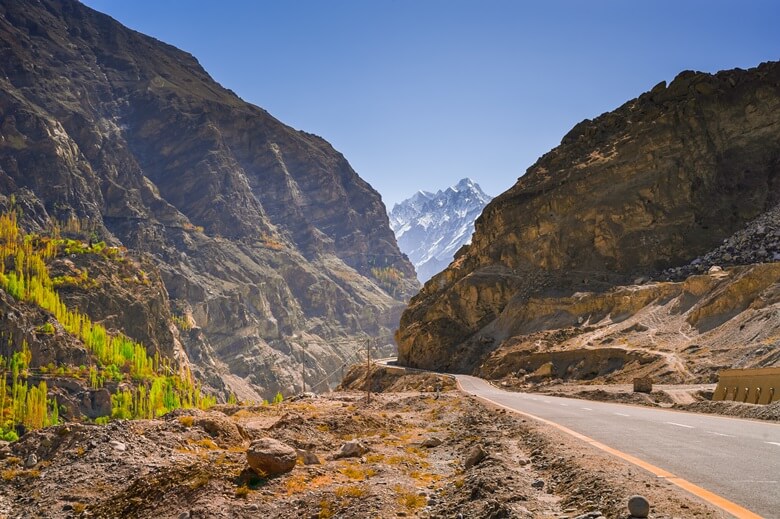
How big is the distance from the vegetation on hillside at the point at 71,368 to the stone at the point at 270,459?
8859 centimetres

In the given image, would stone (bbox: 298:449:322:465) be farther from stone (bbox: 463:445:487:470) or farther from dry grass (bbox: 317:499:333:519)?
stone (bbox: 463:445:487:470)

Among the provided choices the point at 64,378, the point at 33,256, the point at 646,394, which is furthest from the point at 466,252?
the point at 33,256

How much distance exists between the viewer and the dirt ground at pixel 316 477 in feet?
31.3

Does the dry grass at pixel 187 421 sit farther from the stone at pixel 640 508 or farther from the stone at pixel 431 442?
the stone at pixel 640 508

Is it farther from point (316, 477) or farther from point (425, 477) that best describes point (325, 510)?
point (425, 477)

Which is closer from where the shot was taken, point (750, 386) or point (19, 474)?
point (19, 474)

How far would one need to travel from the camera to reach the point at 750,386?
24.2m

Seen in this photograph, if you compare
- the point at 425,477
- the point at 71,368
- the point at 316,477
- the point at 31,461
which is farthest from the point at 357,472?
the point at 71,368

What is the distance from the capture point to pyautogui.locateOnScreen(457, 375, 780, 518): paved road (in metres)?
8.41

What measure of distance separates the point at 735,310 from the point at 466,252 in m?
48.5

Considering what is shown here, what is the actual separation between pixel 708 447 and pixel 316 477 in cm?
810

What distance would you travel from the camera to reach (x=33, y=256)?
136375mm

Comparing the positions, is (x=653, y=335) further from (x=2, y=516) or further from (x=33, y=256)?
(x=33, y=256)

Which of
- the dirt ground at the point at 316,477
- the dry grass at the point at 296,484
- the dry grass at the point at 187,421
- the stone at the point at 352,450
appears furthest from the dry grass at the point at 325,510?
the dry grass at the point at 187,421
